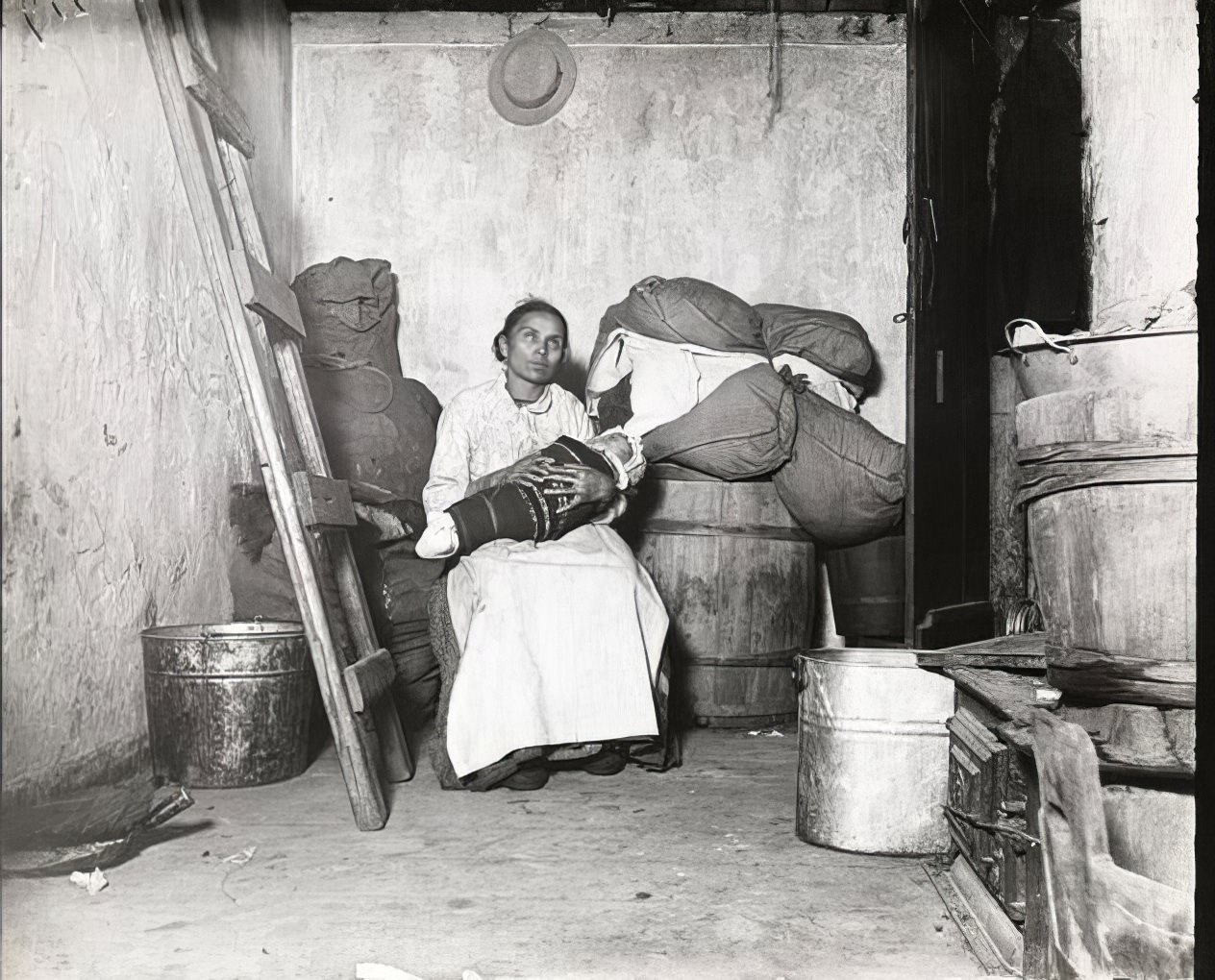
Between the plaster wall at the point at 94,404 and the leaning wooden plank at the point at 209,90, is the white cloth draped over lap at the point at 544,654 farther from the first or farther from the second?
the leaning wooden plank at the point at 209,90

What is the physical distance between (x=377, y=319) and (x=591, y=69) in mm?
1694

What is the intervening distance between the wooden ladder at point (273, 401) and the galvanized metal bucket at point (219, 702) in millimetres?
295

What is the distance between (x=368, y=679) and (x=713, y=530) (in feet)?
5.54

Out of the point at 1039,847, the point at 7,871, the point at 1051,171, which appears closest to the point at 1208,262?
the point at 1039,847

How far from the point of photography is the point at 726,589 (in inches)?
181

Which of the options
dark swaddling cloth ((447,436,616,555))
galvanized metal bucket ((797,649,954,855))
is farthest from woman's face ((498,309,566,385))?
galvanized metal bucket ((797,649,954,855))

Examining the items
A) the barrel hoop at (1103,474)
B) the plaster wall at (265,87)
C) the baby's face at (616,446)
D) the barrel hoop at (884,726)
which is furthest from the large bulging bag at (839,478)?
the barrel hoop at (1103,474)

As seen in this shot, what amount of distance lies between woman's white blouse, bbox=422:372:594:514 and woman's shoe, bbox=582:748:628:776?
0.98m

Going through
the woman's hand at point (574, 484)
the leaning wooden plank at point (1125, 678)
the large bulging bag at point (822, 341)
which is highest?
the large bulging bag at point (822, 341)

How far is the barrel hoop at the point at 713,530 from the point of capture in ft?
15.1

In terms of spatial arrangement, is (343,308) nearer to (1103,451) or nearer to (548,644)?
(548,644)

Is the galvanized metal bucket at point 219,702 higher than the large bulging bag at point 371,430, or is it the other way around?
the large bulging bag at point 371,430

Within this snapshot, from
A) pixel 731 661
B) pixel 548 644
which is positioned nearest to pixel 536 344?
pixel 548 644

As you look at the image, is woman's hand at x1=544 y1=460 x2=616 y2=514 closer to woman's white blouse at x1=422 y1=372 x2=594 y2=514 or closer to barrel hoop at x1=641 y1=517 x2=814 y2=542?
woman's white blouse at x1=422 y1=372 x2=594 y2=514
